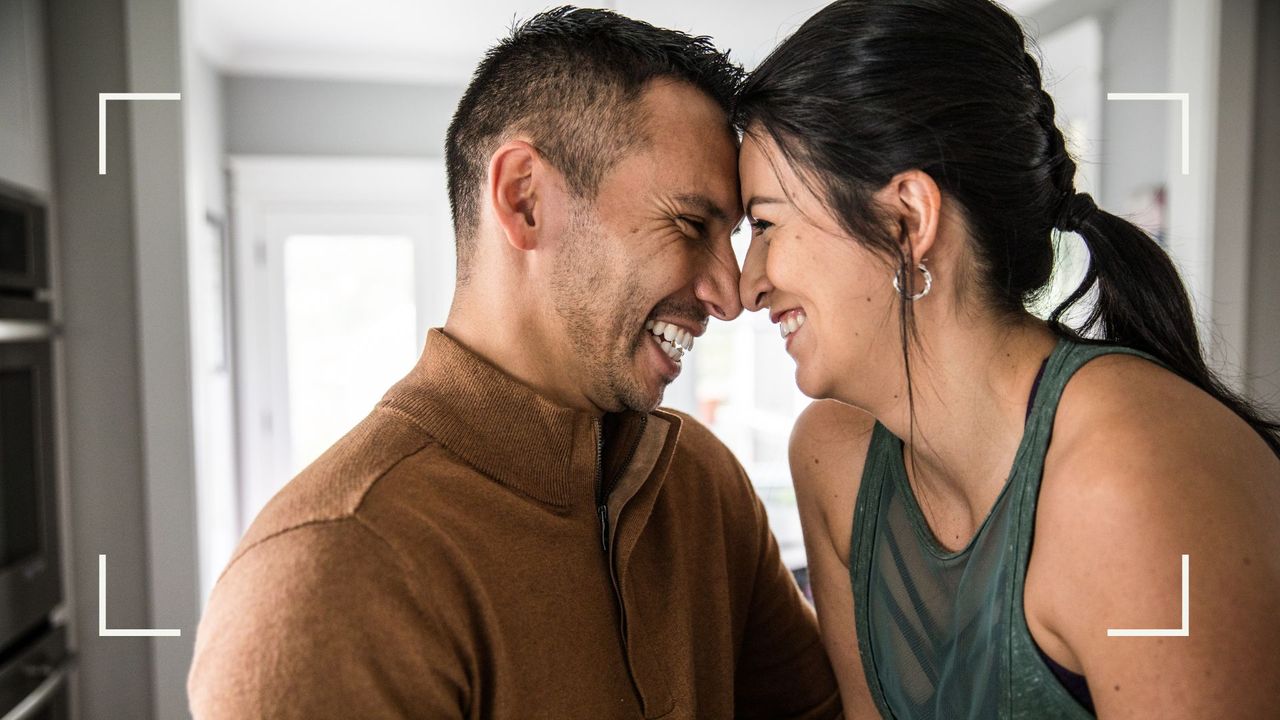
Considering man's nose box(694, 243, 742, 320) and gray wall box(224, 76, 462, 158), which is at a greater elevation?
gray wall box(224, 76, 462, 158)

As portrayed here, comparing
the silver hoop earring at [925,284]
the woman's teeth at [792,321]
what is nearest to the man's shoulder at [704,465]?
the woman's teeth at [792,321]

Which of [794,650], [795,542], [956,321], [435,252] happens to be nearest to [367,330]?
[435,252]

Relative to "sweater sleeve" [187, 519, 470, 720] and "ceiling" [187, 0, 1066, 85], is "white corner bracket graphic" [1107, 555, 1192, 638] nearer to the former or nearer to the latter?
"sweater sleeve" [187, 519, 470, 720]

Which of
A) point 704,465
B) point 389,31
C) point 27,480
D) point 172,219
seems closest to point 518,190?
point 704,465

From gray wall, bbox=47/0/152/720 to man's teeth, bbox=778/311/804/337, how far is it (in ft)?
5.22

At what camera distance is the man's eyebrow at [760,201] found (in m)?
0.93

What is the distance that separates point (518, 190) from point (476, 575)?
45 cm

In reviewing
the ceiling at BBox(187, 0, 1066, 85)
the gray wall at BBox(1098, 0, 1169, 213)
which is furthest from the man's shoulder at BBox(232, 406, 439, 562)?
the gray wall at BBox(1098, 0, 1169, 213)

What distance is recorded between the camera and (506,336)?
98 centimetres

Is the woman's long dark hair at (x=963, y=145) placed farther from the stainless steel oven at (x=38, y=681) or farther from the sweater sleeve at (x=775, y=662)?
the stainless steel oven at (x=38, y=681)

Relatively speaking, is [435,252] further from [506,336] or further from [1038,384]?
[1038,384]

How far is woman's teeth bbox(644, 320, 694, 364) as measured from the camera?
1.02 meters

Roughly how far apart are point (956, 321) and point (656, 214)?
0.36 m

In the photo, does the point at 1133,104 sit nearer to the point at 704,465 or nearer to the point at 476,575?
the point at 704,465
